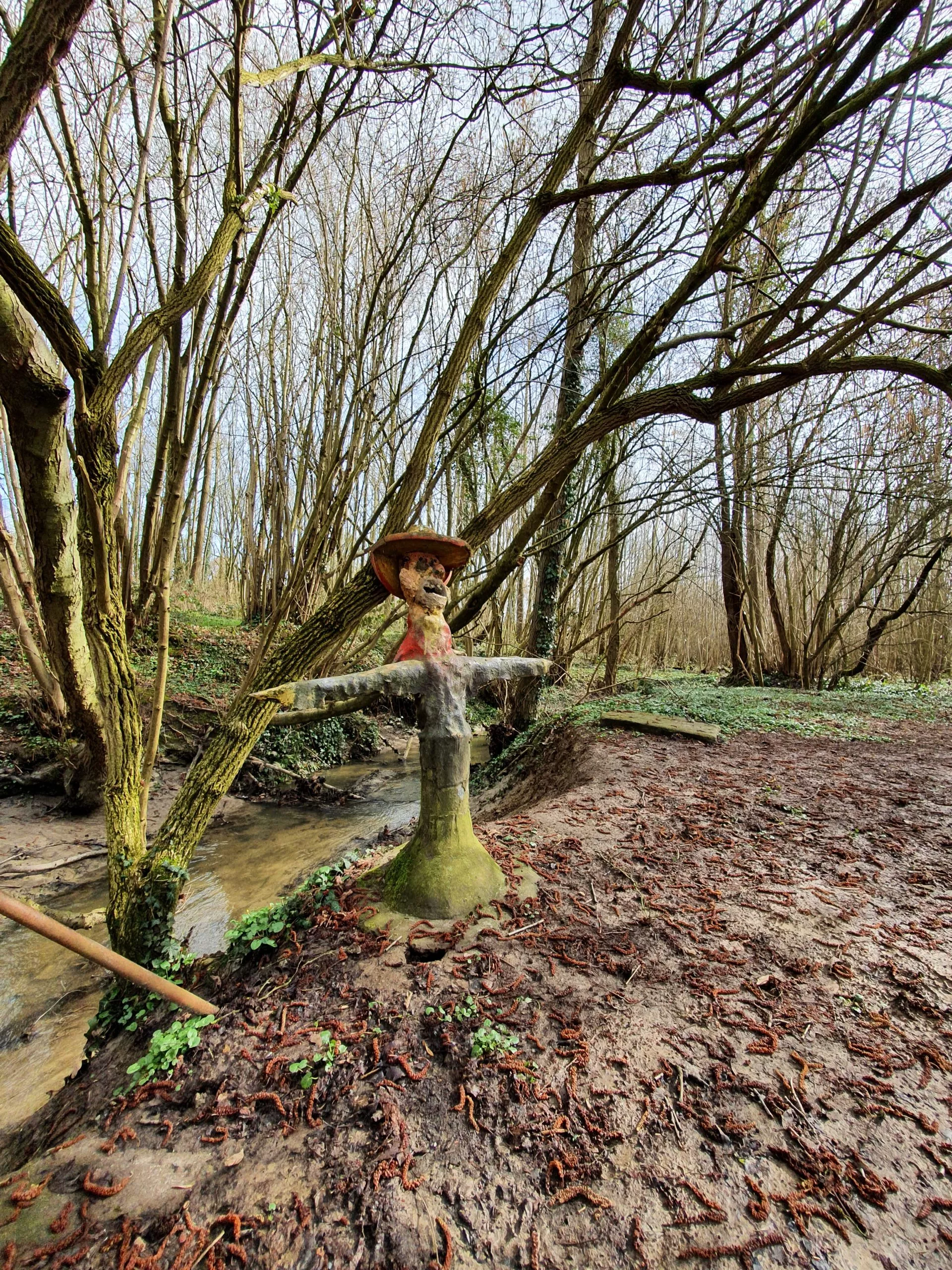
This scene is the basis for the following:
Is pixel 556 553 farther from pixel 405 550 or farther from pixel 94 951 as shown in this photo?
pixel 94 951

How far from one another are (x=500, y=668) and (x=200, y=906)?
312 centimetres

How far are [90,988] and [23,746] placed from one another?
3263 millimetres

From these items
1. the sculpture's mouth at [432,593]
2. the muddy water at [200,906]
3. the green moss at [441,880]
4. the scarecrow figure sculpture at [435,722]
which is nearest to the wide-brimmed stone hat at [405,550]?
the scarecrow figure sculpture at [435,722]

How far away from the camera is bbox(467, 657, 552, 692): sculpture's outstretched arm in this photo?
8.35ft

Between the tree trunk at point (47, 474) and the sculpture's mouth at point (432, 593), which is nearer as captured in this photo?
the tree trunk at point (47, 474)

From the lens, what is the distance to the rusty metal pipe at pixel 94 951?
48.8 inches

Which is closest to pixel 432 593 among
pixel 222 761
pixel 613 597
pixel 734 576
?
pixel 222 761

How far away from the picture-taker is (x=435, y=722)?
7.89ft

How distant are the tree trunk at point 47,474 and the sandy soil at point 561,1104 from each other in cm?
231

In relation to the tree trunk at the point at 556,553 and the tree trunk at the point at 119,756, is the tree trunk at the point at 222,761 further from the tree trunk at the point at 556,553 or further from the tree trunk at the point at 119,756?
the tree trunk at the point at 556,553

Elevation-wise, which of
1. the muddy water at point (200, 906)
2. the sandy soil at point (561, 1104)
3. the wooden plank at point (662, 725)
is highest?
the wooden plank at point (662, 725)

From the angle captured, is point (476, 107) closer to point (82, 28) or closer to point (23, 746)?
point (82, 28)

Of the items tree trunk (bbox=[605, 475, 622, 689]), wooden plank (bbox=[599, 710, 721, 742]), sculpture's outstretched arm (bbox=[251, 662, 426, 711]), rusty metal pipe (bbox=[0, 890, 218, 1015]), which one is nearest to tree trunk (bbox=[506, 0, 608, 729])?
tree trunk (bbox=[605, 475, 622, 689])

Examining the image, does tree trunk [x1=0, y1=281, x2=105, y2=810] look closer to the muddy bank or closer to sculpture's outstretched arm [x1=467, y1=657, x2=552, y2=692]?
the muddy bank
